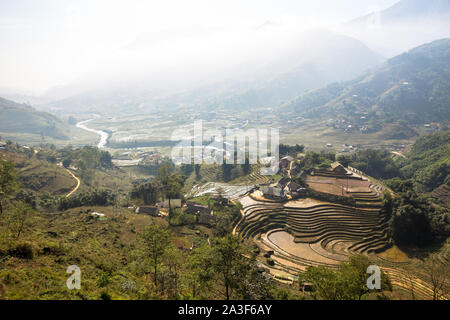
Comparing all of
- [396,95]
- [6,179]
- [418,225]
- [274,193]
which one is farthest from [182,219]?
[396,95]

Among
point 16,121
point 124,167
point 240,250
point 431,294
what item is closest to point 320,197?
point 431,294

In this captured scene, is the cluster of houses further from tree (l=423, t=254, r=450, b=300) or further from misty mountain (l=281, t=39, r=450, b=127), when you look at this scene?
misty mountain (l=281, t=39, r=450, b=127)

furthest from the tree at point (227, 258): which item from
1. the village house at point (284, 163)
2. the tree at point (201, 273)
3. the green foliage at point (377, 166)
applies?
the green foliage at point (377, 166)

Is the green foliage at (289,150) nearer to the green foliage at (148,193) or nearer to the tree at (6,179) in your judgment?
the green foliage at (148,193)

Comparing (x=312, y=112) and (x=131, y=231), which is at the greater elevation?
(x=312, y=112)

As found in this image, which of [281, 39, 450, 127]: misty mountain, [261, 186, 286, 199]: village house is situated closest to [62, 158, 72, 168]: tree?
[261, 186, 286, 199]: village house
